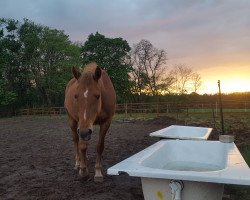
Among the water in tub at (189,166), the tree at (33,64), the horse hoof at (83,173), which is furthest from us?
the tree at (33,64)

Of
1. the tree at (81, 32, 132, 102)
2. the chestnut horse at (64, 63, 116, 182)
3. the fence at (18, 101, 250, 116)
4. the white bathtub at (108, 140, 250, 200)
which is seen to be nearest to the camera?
the white bathtub at (108, 140, 250, 200)

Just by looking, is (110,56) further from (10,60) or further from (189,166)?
(189,166)

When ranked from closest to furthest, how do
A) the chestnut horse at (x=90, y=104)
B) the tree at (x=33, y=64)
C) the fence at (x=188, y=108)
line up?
the chestnut horse at (x=90, y=104)
the fence at (x=188, y=108)
the tree at (x=33, y=64)

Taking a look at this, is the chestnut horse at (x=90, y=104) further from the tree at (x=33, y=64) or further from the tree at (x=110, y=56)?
the tree at (x=33, y=64)

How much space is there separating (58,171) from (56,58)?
41.1 meters

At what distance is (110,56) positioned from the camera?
39719mm

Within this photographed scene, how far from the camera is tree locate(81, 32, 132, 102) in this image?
3853 centimetres

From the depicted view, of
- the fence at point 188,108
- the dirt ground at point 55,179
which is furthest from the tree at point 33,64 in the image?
the dirt ground at point 55,179

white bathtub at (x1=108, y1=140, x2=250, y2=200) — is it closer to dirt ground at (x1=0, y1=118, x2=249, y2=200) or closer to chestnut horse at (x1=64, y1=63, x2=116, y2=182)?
dirt ground at (x1=0, y1=118, x2=249, y2=200)

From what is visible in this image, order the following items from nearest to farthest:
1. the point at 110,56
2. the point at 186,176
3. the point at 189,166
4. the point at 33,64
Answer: the point at 186,176 < the point at 189,166 < the point at 110,56 < the point at 33,64

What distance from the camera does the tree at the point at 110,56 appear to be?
38.5 metres

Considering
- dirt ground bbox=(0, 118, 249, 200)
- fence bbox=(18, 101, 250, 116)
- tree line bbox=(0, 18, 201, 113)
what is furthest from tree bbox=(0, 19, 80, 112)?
dirt ground bbox=(0, 118, 249, 200)

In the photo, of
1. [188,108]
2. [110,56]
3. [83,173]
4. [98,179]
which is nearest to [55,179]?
[83,173]

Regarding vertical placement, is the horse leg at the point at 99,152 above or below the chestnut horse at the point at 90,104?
below
